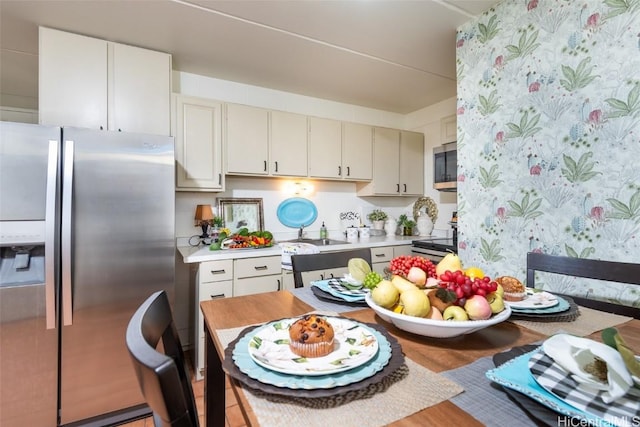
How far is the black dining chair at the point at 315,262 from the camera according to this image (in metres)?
1.44

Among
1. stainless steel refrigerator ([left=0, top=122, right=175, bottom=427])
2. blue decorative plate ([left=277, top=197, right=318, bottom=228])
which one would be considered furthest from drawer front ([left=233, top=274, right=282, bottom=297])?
blue decorative plate ([left=277, top=197, right=318, bottom=228])

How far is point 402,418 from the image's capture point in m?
0.51

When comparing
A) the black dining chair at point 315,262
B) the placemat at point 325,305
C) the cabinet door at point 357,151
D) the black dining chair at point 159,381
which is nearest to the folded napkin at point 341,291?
the placemat at point 325,305

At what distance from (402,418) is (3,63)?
3703 mm

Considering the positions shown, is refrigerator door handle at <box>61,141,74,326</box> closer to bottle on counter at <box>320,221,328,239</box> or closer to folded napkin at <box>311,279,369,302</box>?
folded napkin at <box>311,279,369,302</box>

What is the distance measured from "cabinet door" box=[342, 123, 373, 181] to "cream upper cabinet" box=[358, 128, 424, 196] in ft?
0.27

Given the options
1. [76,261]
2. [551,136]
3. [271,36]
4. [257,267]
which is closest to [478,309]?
[551,136]

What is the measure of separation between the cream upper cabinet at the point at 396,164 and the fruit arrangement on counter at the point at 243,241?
1.44 metres

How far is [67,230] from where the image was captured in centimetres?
160

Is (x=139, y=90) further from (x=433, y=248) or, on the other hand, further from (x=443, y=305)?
(x=433, y=248)

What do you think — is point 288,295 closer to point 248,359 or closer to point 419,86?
point 248,359

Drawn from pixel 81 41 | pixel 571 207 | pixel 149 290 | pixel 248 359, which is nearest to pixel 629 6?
pixel 571 207

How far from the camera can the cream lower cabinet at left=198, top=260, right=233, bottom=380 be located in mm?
2160

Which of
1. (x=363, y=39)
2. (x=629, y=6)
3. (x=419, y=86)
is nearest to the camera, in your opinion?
(x=629, y=6)
